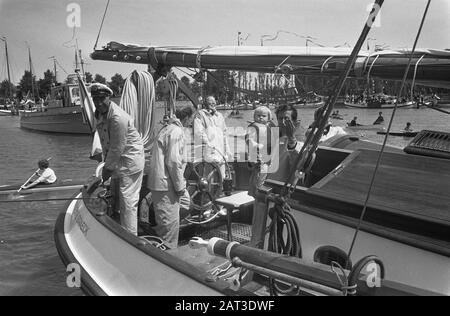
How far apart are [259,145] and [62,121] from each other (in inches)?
1265

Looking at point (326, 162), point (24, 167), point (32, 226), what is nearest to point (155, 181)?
point (326, 162)

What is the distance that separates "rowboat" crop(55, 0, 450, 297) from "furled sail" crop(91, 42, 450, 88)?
11 mm

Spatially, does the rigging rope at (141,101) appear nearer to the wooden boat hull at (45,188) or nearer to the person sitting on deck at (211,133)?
the person sitting on deck at (211,133)

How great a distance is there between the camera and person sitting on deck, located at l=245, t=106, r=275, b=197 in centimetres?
531

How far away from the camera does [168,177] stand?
14.5ft

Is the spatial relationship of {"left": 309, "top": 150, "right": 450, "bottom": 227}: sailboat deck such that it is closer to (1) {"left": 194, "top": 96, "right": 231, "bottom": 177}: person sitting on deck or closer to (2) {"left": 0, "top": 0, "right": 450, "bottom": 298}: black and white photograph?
(2) {"left": 0, "top": 0, "right": 450, "bottom": 298}: black and white photograph

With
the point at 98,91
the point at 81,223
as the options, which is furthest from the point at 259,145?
the point at 81,223

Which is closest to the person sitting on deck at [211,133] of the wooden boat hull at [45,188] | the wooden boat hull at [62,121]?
the wooden boat hull at [45,188]

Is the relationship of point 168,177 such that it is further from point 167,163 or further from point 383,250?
point 383,250

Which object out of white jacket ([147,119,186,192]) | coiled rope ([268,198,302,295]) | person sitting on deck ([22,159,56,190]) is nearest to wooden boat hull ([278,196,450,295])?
coiled rope ([268,198,302,295])

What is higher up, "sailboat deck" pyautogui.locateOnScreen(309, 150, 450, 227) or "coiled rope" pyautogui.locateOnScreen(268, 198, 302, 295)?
"sailboat deck" pyautogui.locateOnScreen(309, 150, 450, 227)

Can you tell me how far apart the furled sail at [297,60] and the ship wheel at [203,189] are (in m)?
1.55
